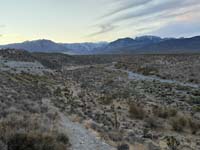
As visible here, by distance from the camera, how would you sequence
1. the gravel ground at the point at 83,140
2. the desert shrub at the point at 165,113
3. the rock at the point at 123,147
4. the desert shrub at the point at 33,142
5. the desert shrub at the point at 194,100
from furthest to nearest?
the desert shrub at the point at 194,100 → the desert shrub at the point at 165,113 → the rock at the point at 123,147 → the gravel ground at the point at 83,140 → the desert shrub at the point at 33,142

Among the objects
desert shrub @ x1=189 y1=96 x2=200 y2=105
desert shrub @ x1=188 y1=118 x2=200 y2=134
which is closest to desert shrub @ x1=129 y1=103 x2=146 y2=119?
desert shrub @ x1=188 y1=118 x2=200 y2=134

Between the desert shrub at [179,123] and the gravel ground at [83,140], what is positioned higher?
the gravel ground at [83,140]

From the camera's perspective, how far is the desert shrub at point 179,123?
17.2m

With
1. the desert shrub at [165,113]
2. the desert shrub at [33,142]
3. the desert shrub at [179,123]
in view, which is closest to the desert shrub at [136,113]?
the desert shrub at [165,113]

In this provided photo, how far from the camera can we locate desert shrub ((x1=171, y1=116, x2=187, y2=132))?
56.6ft

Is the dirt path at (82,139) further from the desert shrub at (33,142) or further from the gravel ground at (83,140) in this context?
the desert shrub at (33,142)

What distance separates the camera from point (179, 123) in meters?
17.7

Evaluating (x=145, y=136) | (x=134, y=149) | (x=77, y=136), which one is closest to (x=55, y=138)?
(x=77, y=136)

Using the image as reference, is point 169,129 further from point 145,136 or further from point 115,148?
point 115,148

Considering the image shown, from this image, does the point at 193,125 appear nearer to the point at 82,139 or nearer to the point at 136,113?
the point at 136,113

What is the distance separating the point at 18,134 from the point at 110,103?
594 inches

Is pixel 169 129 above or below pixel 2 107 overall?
below

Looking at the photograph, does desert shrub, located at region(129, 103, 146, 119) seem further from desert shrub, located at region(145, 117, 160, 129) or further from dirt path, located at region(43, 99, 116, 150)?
dirt path, located at region(43, 99, 116, 150)

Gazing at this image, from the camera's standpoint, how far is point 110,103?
78.0 feet
